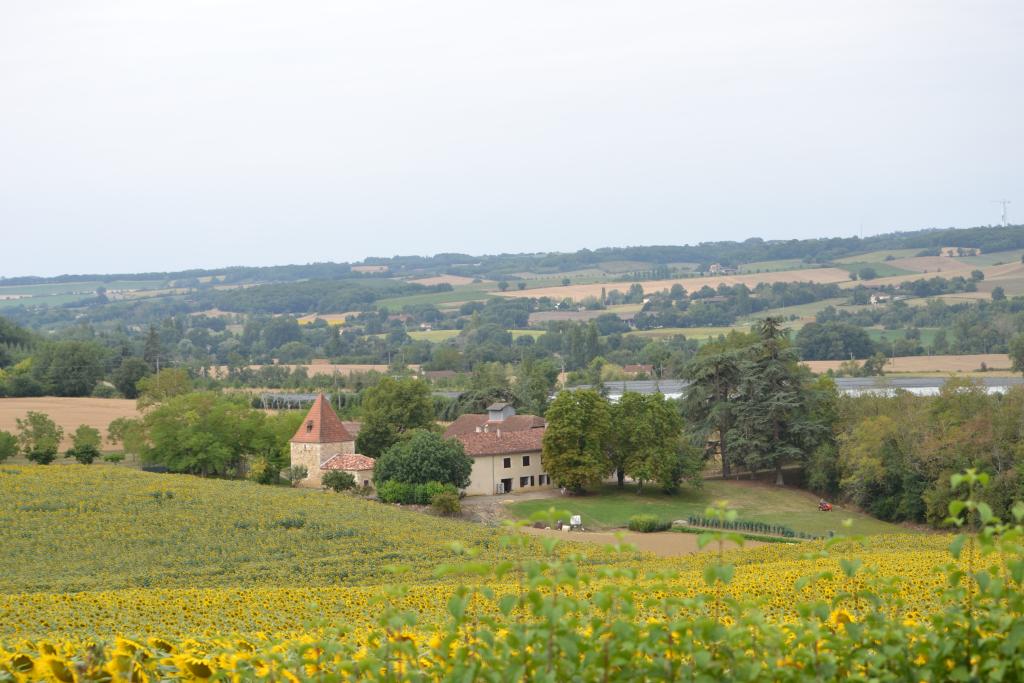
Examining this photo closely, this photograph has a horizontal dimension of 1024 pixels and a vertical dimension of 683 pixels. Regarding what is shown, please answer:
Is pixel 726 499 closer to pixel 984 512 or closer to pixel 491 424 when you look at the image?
pixel 491 424

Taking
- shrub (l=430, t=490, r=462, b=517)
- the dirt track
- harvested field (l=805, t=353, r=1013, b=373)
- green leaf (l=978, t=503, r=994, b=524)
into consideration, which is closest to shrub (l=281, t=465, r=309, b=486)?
shrub (l=430, t=490, r=462, b=517)

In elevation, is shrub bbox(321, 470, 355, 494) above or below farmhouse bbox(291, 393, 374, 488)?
below

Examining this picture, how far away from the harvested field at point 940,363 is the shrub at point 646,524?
6087 centimetres

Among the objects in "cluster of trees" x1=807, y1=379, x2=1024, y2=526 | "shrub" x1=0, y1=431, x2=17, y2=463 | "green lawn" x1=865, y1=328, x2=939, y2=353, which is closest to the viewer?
"cluster of trees" x1=807, y1=379, x2=1024, y2=526

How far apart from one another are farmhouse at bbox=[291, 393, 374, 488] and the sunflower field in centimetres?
507

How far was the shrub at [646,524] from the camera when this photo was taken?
4522cm

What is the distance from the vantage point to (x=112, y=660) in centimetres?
761

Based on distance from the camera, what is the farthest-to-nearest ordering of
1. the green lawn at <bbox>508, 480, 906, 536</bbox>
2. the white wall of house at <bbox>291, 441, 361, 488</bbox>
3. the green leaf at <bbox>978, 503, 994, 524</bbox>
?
the white wall of house at <bbox>291, 441, 361, 488</bbox> < the green lawn at <bbox>508, 480, 906, 536</bbox> < the green leaf at <bbox>978, 503, 994, 524</bbox>

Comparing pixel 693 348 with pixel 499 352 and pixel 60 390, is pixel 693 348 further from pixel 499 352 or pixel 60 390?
pixel 60 390

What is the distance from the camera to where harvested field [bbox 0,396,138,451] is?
70.6 m

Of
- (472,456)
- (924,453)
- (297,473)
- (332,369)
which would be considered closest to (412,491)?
(472,456)

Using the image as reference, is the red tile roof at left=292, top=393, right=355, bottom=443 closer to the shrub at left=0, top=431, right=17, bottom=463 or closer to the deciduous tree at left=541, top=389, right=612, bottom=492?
the deciduous tree at left=541, top=389, right=612, bottom=492

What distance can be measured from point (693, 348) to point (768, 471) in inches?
3055

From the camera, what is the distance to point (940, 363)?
4171 inches
